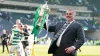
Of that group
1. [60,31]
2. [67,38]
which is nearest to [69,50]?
[67,38]

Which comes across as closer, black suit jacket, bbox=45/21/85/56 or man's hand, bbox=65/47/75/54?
man's hand, bbox=65/47/75/54

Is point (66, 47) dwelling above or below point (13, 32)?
above

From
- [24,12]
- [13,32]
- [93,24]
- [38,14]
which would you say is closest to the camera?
[38,14]

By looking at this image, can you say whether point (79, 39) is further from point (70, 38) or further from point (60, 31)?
point (60, 31)

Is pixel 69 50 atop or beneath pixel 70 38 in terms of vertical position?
beneath

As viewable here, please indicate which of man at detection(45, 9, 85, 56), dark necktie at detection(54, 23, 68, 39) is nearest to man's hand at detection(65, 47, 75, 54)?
man at detection(45, 9, 85, 56)

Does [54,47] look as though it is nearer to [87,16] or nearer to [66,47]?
[66,47]

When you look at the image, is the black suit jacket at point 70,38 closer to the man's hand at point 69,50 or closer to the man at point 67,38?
the man at point 67,38

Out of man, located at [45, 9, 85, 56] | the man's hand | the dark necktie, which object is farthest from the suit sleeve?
the dark necktie

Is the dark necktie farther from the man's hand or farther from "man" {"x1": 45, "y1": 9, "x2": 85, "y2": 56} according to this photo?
the man's hand

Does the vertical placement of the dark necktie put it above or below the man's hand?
above

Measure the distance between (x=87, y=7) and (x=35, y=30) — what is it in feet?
226

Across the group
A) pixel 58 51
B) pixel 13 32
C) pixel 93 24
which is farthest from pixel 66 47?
pixel 93 24

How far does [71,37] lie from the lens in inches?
299
